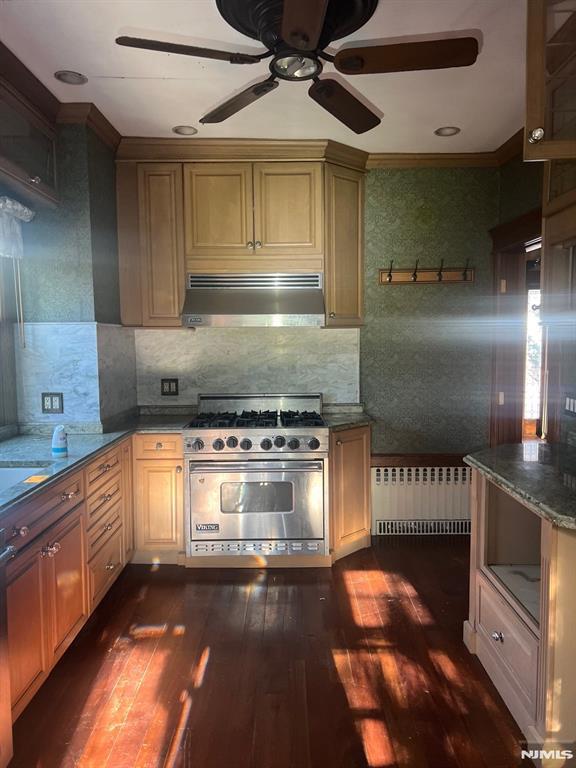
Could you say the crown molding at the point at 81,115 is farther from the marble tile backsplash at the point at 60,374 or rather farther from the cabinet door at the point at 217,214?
the marble tile backsplash at the point at 60,374

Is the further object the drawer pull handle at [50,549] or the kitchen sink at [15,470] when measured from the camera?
the kitchen sink at [15,470]

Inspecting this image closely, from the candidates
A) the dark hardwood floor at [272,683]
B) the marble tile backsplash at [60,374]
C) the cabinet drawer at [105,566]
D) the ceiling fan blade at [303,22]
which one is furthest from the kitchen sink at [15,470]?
the ceiling fan blade at [303,22]

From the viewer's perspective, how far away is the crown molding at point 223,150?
3.24 meters

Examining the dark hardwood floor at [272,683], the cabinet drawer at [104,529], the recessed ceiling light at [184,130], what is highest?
the recessed ceiling light at [184,130]

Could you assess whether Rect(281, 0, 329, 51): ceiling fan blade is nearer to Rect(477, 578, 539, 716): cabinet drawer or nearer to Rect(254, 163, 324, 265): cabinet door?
Rect(254, 163, 324, 265): cabinet door

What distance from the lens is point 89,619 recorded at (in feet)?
8.46

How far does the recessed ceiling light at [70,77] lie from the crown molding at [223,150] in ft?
2.45

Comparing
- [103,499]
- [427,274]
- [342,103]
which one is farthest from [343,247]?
[103,499]

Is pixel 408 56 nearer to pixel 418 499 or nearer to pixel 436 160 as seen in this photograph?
pixel 436 160

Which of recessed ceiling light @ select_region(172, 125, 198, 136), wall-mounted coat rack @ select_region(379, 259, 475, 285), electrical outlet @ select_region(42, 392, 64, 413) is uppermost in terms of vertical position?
recessed ceiling light @ select_region(172, 125, 198, 136)

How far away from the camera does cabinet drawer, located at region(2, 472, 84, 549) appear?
5.67 feet

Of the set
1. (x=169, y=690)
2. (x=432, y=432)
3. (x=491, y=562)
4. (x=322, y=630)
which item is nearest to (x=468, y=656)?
(x=491, y=562)

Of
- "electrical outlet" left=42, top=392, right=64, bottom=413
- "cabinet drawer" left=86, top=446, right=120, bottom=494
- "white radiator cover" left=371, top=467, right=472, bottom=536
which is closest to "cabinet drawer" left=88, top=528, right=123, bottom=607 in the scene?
"cabinet drawer" left=86, top=446, right=120, bottom=494

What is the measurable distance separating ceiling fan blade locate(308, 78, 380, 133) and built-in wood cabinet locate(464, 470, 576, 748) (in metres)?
1.63
